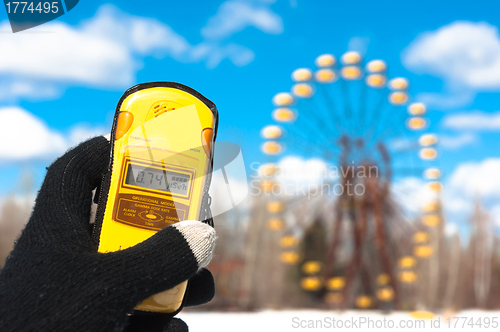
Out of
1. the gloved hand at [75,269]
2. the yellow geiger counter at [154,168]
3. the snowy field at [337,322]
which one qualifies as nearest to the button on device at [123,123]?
the yellow geiger counter at [154,168]

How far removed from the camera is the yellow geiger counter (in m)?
0.77

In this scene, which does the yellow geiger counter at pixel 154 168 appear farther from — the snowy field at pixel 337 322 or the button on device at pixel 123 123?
the snowy field at pixel 337 322

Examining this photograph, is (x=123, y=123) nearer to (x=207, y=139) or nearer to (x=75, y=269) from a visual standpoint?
(x=207, y=139)

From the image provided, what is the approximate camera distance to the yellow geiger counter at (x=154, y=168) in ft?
2.53

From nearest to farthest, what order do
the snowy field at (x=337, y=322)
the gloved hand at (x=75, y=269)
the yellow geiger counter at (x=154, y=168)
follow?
the gloved hand at (x=75, y=269)
the yellow geiger counter at (x=154, y=168)
the snowy field at (x=337, y=322)

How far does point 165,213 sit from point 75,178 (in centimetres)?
16

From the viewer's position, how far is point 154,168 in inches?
31.2

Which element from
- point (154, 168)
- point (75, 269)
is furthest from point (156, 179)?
point (75, 269)

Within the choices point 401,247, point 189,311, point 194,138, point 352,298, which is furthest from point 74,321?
point 401,247

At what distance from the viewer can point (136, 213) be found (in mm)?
770

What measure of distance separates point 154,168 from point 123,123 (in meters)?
0.10

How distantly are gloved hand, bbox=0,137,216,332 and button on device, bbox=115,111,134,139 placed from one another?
129mm

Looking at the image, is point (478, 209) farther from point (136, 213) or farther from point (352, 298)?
point (136, 213)

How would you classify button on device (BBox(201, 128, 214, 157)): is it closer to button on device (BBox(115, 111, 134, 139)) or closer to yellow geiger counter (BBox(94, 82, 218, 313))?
yellow geiger counter (BBox(94, 82, 218, 313))
